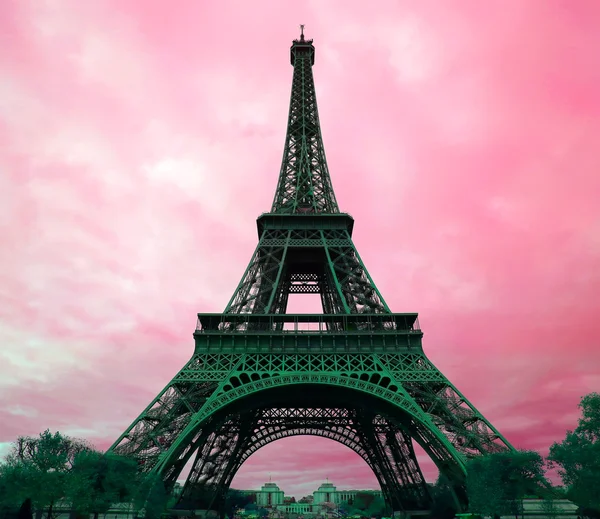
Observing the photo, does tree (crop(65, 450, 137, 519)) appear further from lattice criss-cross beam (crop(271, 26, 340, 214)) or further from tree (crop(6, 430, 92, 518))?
lattice criss-cross beam (crop(271, 26, 340, 214))

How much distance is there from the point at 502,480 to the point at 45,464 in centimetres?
2786

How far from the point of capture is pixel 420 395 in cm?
3284

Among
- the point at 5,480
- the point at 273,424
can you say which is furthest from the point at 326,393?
the point at 5,480

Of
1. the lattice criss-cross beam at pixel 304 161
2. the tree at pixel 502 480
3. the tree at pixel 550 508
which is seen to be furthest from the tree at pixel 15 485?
the tree at pixel 550 508

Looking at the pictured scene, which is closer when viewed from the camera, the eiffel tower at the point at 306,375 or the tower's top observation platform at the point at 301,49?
the eiffel tower at the point at 306,375

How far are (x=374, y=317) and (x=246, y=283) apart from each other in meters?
11.3

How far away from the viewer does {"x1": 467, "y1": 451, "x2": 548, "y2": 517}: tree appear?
26516 millimetres

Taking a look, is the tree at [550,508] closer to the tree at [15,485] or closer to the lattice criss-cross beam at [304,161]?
the lattice criss-cross beam at [304,161]

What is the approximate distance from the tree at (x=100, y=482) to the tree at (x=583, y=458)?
26218 mm

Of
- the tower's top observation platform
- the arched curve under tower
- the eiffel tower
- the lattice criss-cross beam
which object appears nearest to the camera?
the eiffel tower

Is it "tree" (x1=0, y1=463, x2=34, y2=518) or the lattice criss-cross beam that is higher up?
the lattice criss-cross beam

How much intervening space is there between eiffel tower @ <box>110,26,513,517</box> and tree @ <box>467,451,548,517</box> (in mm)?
1398

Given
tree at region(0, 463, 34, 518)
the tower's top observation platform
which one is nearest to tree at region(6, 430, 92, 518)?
tree at region(0, 463, 34, 518)

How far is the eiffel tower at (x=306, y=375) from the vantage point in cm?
3055
